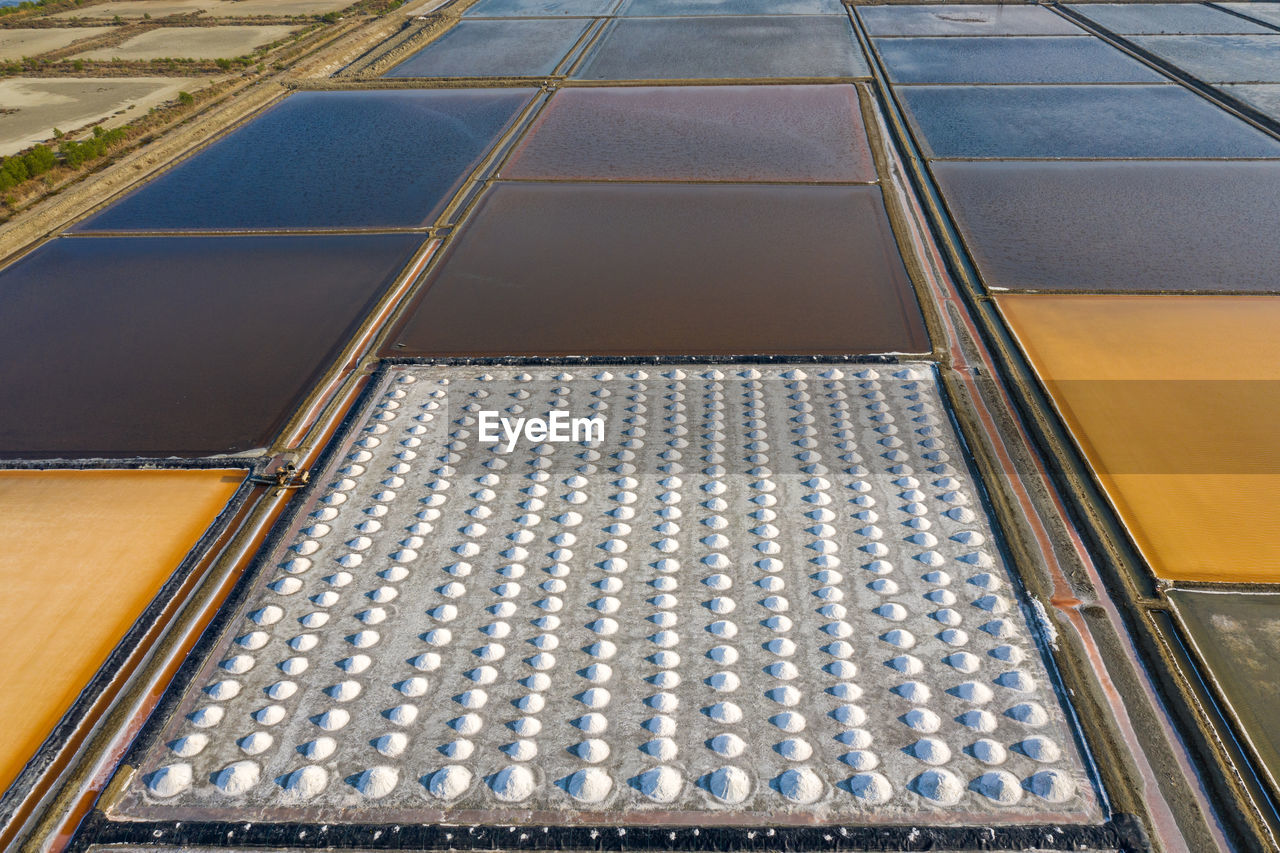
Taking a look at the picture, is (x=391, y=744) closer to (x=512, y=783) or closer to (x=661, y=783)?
(x=512, y=783)

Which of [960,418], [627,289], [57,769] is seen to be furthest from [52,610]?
[960,418]

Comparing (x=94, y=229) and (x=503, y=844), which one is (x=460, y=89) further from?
(x=503, y=844)

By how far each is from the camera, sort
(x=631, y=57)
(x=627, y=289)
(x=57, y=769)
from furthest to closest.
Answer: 1. (x=631, y=57)
2. (x=627, y=289)
3. (x=57, y=769)

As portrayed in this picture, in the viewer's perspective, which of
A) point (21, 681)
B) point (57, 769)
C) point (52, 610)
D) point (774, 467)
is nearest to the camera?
point (57, 769)

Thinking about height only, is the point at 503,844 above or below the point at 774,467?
below

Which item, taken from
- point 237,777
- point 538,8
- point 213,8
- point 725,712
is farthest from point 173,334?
point 213,8

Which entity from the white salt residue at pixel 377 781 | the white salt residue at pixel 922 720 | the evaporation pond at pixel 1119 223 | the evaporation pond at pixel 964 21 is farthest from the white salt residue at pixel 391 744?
the evaporation pond at pixel 964 21
